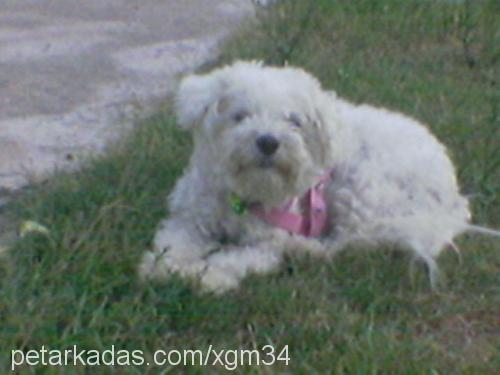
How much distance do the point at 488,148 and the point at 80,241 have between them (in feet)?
7.34

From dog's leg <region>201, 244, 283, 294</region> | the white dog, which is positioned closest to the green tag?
the white dog

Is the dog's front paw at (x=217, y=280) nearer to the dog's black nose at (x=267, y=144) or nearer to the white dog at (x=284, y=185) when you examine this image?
the white dog at (x=284, y=185)

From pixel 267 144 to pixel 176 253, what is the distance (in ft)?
1.65

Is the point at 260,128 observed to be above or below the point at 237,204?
above

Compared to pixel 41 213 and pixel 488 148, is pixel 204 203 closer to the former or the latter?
pixel 41 213

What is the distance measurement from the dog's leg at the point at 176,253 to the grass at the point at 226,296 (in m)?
0.05

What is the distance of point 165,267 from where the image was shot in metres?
4.74

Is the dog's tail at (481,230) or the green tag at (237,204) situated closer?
the green tag at (237,204)

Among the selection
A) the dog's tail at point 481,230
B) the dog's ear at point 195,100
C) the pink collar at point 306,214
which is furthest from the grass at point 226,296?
the dog's ear at point 195,100

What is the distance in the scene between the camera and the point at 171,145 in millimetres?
5992

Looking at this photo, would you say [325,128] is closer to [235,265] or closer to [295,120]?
[295,120]

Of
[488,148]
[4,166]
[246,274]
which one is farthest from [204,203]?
[488,148]

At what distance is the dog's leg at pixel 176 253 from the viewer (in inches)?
185

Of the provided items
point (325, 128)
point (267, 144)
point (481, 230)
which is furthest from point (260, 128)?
point (481, 230)
